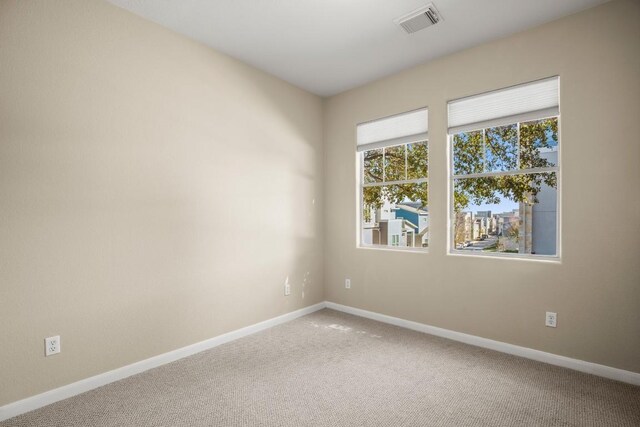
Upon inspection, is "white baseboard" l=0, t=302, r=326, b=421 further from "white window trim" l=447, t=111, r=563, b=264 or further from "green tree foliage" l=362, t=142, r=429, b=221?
"white window trim" l=447, t=111, r=563, b=264

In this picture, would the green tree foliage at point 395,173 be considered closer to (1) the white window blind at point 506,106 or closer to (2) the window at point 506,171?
(2) the window at point 506,171

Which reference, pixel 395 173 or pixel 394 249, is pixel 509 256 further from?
pixel 395 173

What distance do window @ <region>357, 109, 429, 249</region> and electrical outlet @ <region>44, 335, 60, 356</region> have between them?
305 cm

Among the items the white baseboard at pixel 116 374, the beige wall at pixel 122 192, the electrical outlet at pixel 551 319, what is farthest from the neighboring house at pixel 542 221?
the white baseboard at pixel 116 374

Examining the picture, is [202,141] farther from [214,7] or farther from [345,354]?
[345,354]

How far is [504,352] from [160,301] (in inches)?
119

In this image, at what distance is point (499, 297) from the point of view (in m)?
Answer: 3.01

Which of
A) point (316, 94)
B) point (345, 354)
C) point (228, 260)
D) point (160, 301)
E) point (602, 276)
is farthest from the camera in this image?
point (316, 94)

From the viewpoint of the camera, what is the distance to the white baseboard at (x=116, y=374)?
208 cm

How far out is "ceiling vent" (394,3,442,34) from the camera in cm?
257

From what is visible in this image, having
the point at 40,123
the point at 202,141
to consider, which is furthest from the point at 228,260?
the point at 40,123

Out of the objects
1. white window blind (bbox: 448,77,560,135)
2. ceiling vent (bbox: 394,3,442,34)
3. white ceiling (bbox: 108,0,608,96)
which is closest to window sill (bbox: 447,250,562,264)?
white window blind (bbox: 448,77,560,135)

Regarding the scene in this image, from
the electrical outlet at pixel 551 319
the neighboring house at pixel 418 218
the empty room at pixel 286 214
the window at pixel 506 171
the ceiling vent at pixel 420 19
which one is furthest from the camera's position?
the neighboring house at pixel 418 218

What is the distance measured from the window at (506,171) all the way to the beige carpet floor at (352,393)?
103cm
